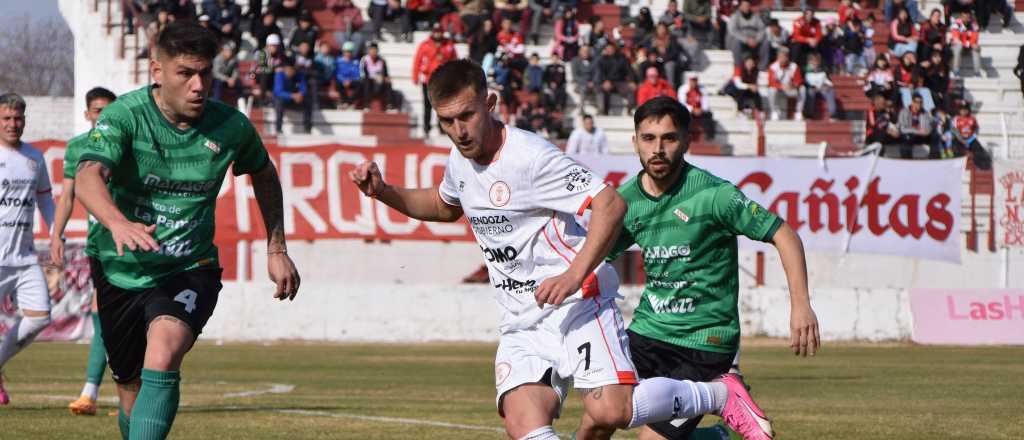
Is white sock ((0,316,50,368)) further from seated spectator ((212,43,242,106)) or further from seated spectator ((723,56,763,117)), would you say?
seated spectator ((723,56,763,117))

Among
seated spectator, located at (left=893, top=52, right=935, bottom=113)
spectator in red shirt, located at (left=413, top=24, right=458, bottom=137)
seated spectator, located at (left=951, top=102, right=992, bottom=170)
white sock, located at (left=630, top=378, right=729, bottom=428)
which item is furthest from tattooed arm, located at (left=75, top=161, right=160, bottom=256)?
seated spectator, located at (left=893, top=52, right=935, bottom=113)

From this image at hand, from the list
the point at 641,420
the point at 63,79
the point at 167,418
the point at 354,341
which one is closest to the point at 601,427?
the point at 641,420

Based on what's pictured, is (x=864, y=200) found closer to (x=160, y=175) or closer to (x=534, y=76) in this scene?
(x=534, y=76)

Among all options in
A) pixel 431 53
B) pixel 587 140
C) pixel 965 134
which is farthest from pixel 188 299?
pixel 965 134

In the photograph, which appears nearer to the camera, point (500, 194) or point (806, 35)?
point (500, 194)

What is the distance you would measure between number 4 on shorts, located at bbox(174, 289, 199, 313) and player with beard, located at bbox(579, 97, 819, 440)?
2069mm

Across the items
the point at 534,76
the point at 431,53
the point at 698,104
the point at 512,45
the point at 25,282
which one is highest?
the point at 25,282

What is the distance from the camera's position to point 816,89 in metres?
30.5

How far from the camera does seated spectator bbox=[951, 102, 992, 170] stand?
2807 centimetres

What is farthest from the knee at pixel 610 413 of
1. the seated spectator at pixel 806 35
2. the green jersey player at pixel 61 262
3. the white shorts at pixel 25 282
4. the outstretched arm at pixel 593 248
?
the seated spectator at pixel 806 35

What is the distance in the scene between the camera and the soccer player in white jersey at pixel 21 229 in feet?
40.8

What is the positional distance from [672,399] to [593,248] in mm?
1177

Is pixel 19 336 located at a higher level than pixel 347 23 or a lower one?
higher

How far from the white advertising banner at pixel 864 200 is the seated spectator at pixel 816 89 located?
598 cm
